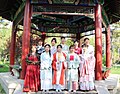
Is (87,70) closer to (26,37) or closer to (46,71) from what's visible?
(46,71)

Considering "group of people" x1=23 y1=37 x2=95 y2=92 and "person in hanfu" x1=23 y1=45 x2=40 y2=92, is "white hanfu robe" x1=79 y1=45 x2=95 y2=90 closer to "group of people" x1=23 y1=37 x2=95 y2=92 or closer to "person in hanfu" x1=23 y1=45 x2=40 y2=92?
"group of people" x1=23 y1=37 x2=95 y2=92

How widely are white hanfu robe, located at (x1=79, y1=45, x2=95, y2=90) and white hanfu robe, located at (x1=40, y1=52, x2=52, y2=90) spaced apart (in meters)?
1.04

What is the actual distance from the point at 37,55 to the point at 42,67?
0.48m

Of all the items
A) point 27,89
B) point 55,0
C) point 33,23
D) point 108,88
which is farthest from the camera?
point 33,23

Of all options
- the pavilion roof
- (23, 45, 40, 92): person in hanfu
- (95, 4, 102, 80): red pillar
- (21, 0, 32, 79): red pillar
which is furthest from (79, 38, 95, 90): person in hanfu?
(21, 0, 32, 79): red pillar

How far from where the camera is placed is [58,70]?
6605mm

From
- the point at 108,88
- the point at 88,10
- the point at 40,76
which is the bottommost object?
the point at 108,88

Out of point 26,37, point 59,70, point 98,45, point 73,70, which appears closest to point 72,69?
point 73,70

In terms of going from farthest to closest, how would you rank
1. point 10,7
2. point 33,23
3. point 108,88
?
point 33,23 → point 10,7 → point 108,88

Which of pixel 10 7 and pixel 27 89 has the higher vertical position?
pixel 10 7

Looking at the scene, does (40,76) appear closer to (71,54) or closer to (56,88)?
(56,88)

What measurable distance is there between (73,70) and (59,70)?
17.9 inches

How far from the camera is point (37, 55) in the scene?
6832 millimetres

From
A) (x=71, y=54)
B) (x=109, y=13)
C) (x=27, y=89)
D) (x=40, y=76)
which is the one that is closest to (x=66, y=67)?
(x=71, y=54)
